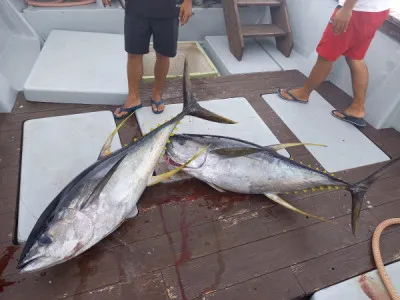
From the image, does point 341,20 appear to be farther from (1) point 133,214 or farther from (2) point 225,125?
(1) point 133,214

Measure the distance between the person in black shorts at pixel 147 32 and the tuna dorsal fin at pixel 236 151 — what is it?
107cm

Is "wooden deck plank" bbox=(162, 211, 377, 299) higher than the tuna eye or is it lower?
lower

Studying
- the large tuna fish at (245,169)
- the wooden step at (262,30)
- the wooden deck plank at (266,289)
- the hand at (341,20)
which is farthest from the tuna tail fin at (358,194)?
the wooden step at (262,30)

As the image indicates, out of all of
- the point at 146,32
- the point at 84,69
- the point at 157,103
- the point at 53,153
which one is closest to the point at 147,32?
the point at 146,32

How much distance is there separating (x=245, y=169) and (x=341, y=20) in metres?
1.52

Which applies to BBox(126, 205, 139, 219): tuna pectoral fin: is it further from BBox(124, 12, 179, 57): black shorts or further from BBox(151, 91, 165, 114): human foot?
BBox(124, 12, 179, 57): black shorts

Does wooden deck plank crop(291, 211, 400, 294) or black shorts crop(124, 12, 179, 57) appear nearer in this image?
wooden deck plank crop(291, 211, 400, 294)

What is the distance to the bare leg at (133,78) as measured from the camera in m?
2.58

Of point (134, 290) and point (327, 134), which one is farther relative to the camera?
point (327, 134)

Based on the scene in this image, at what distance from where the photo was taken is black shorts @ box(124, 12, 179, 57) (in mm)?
2398

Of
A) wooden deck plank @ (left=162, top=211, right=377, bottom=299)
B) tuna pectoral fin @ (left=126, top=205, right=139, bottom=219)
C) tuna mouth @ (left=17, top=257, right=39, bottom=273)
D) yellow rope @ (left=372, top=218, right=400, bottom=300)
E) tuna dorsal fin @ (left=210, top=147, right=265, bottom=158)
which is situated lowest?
wooden deck plank @ (left=162, top=211, right=377, bottom=299)

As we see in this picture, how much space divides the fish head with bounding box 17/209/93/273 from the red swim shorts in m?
2.60

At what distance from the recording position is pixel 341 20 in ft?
8.14

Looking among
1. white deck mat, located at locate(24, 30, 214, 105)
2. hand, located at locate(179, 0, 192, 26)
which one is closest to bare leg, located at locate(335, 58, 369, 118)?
white deck mat, located at locate(24, 30, 214, 105)
